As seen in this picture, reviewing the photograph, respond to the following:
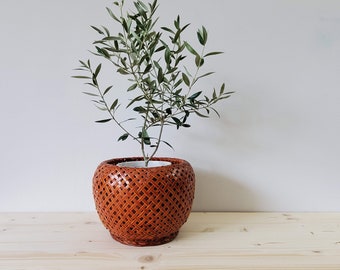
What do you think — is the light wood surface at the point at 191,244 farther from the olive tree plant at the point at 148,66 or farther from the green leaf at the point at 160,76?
the green leaf at the point at 160,76

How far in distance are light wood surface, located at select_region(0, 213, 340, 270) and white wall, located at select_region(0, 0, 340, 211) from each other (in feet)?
0.26

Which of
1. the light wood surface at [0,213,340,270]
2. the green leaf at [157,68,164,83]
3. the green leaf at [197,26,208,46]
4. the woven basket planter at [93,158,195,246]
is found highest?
the green leaf at [197,26,208,46]

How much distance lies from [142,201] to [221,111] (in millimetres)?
374

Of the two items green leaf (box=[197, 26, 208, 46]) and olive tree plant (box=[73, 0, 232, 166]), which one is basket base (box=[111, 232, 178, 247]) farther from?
green leaf (box=[197, 26, 208, 46])

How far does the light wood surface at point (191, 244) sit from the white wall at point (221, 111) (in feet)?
0.26

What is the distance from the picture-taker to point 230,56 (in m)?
0.87

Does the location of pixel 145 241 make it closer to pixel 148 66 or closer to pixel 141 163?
pixel 141 163

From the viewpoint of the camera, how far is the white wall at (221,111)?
86 centimetres

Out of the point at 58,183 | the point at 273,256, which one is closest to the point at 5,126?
the point at 58,183

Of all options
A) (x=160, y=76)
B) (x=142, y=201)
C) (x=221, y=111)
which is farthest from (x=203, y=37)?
(x=142, y=201)

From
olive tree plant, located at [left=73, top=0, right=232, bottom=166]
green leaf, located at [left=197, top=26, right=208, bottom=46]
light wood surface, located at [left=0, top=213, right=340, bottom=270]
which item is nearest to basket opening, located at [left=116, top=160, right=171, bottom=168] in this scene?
olive tree plant, located at [left=73, top=0, right=232, bottom=166]

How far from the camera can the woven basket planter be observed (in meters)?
0.62

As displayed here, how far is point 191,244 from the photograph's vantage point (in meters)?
0.67

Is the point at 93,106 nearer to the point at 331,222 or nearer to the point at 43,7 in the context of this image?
the point at 43,7
